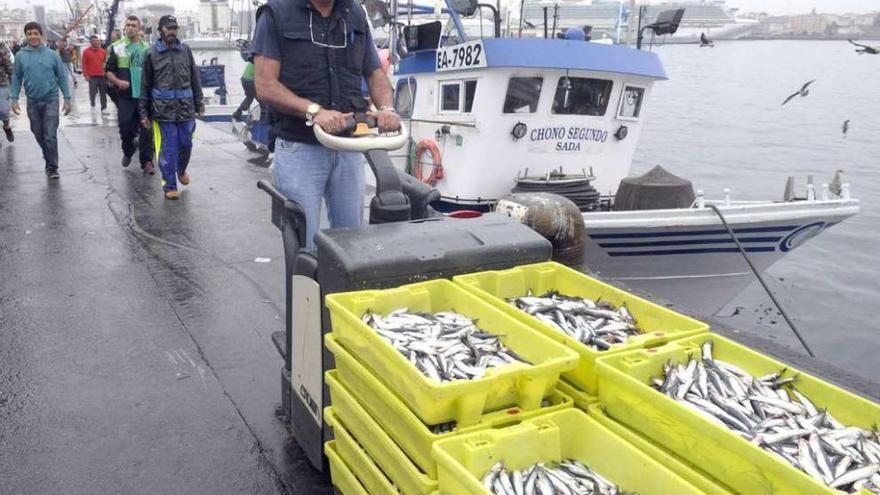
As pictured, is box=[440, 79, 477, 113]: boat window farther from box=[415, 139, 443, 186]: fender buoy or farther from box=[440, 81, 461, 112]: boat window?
box=[415, 139, 443, 186]: fender buoy

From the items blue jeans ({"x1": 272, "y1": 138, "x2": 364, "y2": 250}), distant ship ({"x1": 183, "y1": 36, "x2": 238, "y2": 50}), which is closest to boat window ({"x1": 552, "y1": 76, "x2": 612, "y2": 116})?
blue jeans ({"x1": 272, "y1": 138, "x2": 364, "y2": 250})

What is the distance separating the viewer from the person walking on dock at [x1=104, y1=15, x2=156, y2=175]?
32.7 ft

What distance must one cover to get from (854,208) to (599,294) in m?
7.19

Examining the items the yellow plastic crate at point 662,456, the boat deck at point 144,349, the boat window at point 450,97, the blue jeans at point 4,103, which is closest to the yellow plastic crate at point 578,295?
the yellow plastic crate at point 662,456

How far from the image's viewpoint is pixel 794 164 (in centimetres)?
2189

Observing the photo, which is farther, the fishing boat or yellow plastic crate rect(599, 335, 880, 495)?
the fishing boat

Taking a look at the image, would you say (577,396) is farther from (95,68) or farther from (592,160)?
(95,68)

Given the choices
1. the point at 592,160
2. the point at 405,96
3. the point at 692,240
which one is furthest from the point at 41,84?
the point at 692,240

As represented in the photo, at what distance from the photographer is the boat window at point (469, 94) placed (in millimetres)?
8953

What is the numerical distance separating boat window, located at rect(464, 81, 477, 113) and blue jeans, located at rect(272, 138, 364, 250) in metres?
5.23

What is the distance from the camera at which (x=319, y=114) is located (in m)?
3.30

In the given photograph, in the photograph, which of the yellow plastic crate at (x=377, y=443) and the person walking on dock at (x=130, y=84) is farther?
the person walking on dock at (x=130, y=84)

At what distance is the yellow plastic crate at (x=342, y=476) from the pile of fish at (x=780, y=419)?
1088 mm

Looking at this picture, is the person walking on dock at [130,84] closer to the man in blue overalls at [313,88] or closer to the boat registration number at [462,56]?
the boat registration number at [462,56]
